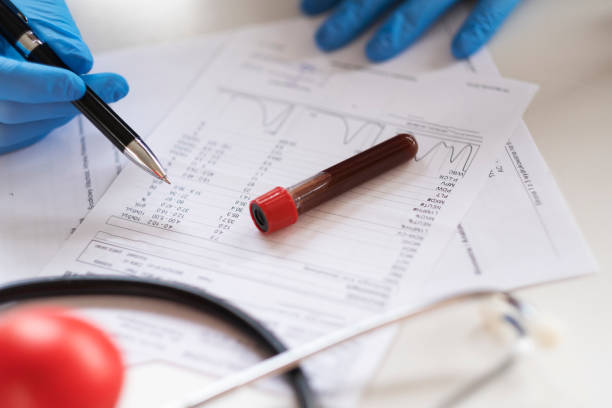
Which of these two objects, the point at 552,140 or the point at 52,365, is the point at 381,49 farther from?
the point at 52,365

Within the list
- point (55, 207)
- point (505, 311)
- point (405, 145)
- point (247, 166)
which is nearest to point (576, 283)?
point (505, 311)

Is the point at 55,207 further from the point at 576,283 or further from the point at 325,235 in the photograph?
the point at 576,283

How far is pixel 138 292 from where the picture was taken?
54 centimetres

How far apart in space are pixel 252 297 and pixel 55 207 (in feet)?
0.90

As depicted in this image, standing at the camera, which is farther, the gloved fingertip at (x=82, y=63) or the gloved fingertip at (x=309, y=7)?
the gloved fingertip at (x=309, y=7)

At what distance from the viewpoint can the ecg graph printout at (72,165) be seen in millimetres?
621

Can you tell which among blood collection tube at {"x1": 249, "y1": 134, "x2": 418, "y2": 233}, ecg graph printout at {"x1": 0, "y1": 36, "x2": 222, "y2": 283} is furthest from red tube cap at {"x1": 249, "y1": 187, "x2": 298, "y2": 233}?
ecg graph printout at {"x1": 0, "y1": 36, "x2": 222, "y2": 283}

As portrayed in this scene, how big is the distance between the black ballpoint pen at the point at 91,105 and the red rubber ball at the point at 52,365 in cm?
27

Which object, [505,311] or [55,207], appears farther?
[55,207]

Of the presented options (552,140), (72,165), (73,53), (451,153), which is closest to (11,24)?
(73,53)

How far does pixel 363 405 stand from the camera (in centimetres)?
46

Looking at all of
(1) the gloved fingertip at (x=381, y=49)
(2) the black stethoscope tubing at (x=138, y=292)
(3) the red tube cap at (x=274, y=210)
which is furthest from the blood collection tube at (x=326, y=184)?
(1) the gloved fingertip at (x=381, y=49)

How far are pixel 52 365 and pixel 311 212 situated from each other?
31 centimetres

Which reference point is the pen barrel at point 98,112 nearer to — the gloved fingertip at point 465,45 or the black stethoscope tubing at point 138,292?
the black stethoscope tubing at point 138,292
